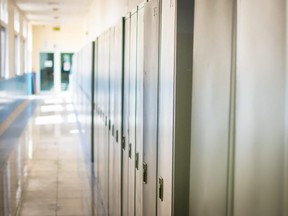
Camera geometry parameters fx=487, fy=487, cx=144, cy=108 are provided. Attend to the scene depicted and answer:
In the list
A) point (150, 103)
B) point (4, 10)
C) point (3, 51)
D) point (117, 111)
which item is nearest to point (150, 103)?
point (150, 103)

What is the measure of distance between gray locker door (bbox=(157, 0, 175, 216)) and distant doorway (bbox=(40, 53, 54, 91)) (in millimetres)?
27349

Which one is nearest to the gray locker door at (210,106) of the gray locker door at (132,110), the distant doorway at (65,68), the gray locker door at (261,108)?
the gray locker door at (261,108)

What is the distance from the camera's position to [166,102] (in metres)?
2.34

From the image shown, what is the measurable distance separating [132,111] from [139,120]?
0.38 m

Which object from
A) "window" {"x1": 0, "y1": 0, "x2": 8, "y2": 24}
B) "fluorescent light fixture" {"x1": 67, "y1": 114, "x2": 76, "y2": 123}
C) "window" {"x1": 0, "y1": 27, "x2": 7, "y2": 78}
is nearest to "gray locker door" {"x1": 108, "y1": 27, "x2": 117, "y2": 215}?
"window" {"x1": 0, "y1": 0, "x2": 8, "y2": 24}

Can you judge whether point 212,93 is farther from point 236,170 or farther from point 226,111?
point 236,170

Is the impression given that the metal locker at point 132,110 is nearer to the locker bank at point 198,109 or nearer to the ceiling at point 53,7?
the locker bank at point 198,109

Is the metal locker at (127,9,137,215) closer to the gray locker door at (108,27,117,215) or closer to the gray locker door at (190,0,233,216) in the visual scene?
the gray locker door at (108,27,117,215)

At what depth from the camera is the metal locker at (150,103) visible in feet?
8.56

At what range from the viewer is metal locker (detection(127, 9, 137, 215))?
3.51 m

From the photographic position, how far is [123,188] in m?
4.05

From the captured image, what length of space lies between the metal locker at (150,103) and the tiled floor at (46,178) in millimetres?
3083

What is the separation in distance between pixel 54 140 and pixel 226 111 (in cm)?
1011

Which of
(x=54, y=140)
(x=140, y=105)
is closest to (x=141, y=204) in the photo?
(x=140, y=105)
